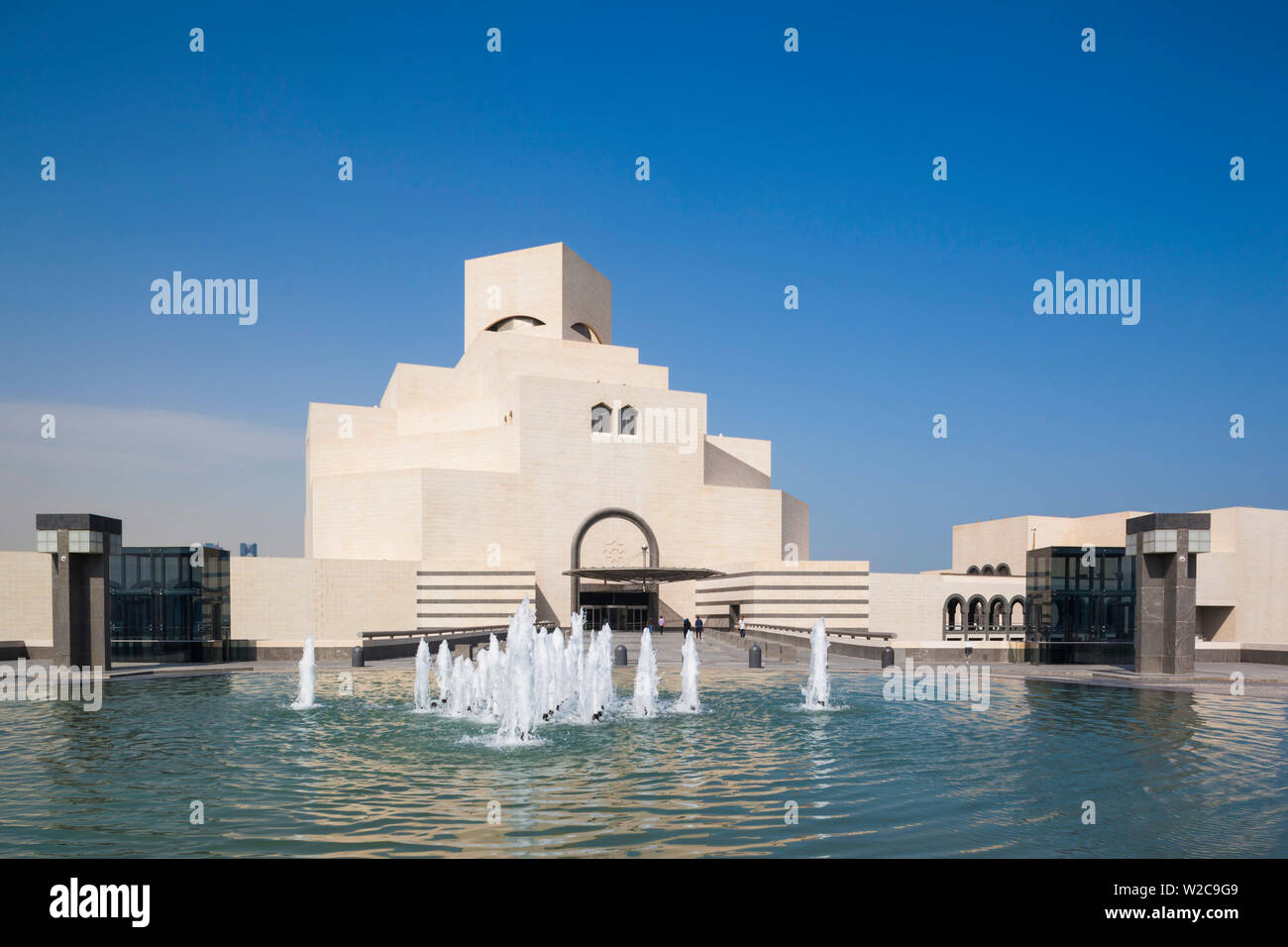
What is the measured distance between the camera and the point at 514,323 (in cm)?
5238

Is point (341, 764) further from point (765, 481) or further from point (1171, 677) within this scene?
point (765, 481)

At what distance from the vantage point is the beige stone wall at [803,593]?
45.9 m

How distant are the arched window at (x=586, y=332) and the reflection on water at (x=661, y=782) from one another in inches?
1458

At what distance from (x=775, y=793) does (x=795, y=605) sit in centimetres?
3568

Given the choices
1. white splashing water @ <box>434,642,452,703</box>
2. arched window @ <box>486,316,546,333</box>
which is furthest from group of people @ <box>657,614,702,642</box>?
white splashing water @ <box>434,642,452,703</box>

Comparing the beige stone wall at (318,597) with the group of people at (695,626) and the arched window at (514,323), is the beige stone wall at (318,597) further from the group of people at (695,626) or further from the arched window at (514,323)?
the arched window at (514,323)

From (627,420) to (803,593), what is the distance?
43.8ft

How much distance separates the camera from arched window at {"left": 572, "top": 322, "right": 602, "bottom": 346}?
53.3m

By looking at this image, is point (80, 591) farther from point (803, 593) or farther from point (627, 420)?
point (803, 593)

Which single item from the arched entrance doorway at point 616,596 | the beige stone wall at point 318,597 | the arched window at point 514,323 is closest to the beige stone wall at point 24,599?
the beige stone wall at point 318,597

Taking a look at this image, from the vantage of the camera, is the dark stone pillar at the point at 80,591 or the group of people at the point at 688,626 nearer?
the dark stone pillar at the point at 80,591

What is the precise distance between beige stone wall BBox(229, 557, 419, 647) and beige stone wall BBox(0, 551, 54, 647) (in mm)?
7163

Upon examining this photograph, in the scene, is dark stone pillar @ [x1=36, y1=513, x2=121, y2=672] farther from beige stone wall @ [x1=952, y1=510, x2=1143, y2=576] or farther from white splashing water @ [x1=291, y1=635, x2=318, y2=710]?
beige stone wall @ [x1=952, y1=510, x2=1143, y2=576]

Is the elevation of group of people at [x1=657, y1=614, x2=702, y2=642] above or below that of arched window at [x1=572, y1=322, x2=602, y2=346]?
below
